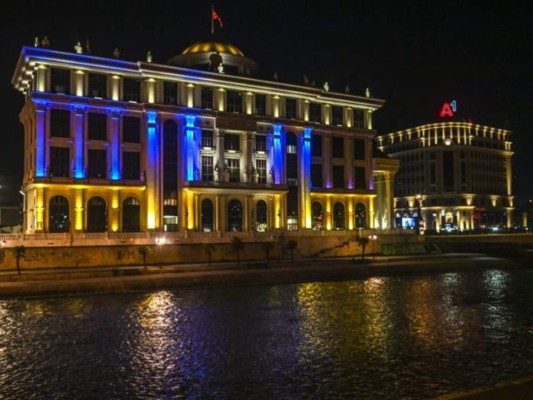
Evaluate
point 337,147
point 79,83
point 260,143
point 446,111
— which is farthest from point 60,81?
point 446,111

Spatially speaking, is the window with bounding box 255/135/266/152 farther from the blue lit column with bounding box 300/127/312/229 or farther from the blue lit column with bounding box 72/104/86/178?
the blue lit column with bounding box 72/104/86/178

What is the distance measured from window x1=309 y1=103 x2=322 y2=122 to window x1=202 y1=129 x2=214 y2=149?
646 inches

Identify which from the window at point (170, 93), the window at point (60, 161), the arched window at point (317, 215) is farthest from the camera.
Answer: the arched window at point (317, 215)

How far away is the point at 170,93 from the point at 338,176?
2778 cm

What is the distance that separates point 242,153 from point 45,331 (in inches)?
2119

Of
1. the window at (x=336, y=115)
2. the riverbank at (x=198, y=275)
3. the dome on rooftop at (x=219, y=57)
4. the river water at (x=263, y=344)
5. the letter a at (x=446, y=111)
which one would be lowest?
the river water at (x=263, y=344)

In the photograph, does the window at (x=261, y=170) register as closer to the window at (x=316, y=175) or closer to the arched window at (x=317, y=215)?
the window at (x=316, y=175)

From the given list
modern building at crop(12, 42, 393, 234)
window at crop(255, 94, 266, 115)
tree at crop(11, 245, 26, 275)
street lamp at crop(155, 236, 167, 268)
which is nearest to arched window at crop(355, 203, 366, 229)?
modern building at crop(12, 42, 393, 234)

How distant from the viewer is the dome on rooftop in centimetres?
8000

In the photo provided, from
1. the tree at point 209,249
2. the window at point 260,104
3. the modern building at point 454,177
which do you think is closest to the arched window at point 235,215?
the window at point 260,104

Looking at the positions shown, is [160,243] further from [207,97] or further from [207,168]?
[207,97]

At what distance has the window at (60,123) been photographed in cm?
6338

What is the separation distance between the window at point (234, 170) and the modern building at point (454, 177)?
82.6 m

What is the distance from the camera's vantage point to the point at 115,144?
A: 220 ft
